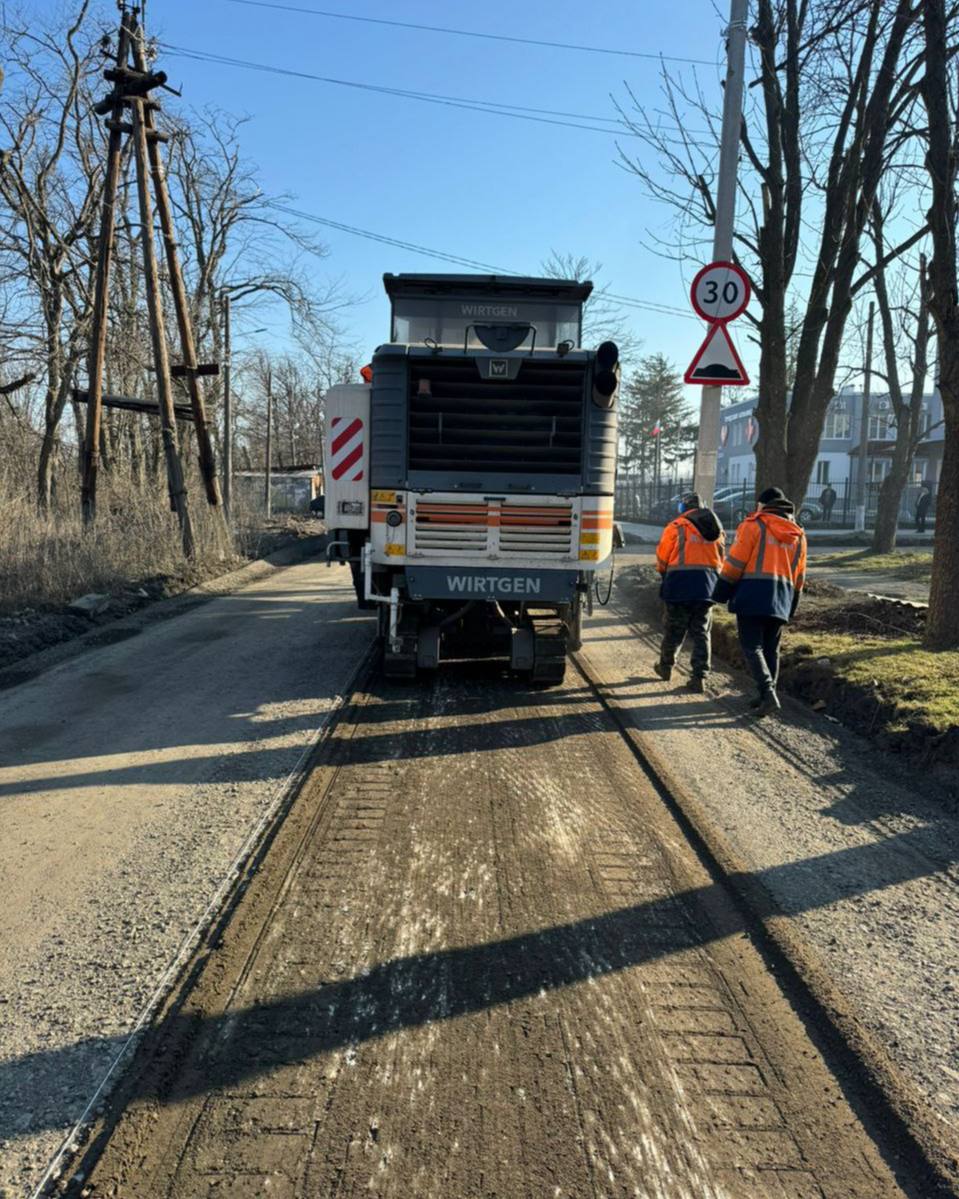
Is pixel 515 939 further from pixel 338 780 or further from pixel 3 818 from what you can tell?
pixel 3 818

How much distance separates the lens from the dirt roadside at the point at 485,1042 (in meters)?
2.29

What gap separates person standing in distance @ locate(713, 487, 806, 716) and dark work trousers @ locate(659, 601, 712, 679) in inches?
24.7

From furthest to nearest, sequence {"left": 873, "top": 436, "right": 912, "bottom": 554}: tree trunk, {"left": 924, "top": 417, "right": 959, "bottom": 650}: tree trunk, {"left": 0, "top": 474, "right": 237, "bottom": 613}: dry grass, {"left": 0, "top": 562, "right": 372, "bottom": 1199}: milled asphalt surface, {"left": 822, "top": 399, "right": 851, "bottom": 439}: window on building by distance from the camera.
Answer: {"left": 822, "top": 399, "right": 851, "bottom": 439}: window on building → {"left": 873, "top": 436, "right": 912, "bottom": 554}: tree trunk → {"left": 0, "top": 474, "right": 237, "bottom": 613}: dry grass → {"left": 924, "top": 417, "right": 959, "bottom": 650}: tree trunk → {"left": 0, "top": 562, "right": 372, "bottom": 1199}: milled asphalt surface

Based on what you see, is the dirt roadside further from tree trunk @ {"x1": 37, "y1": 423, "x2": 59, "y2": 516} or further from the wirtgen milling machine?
tree trunk @ {"x1": 37, "y1": 423, "x2": 59, "y2": 516}

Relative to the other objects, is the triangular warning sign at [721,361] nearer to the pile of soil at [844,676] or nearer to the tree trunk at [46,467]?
→ the pile of soil at [844,676]

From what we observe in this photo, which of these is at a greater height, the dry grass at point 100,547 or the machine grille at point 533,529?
the machine grille at point 533,529

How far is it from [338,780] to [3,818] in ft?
5.91

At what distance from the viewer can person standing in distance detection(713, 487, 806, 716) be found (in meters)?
6.74

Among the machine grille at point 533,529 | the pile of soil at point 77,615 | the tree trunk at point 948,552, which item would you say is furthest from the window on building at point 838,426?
the machine grille at point 533,529

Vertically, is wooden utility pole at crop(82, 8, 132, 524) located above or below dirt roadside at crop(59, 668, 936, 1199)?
above

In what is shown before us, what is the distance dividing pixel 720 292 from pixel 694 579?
9.62 ft

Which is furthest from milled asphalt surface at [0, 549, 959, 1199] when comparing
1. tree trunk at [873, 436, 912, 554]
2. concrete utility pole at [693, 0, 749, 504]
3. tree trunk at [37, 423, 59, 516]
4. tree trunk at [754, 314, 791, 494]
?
tree trunk at [873, 436, 912, 554]

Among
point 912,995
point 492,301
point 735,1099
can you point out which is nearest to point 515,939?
point 735,1099

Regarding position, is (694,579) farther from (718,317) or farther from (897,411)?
(897,411)
